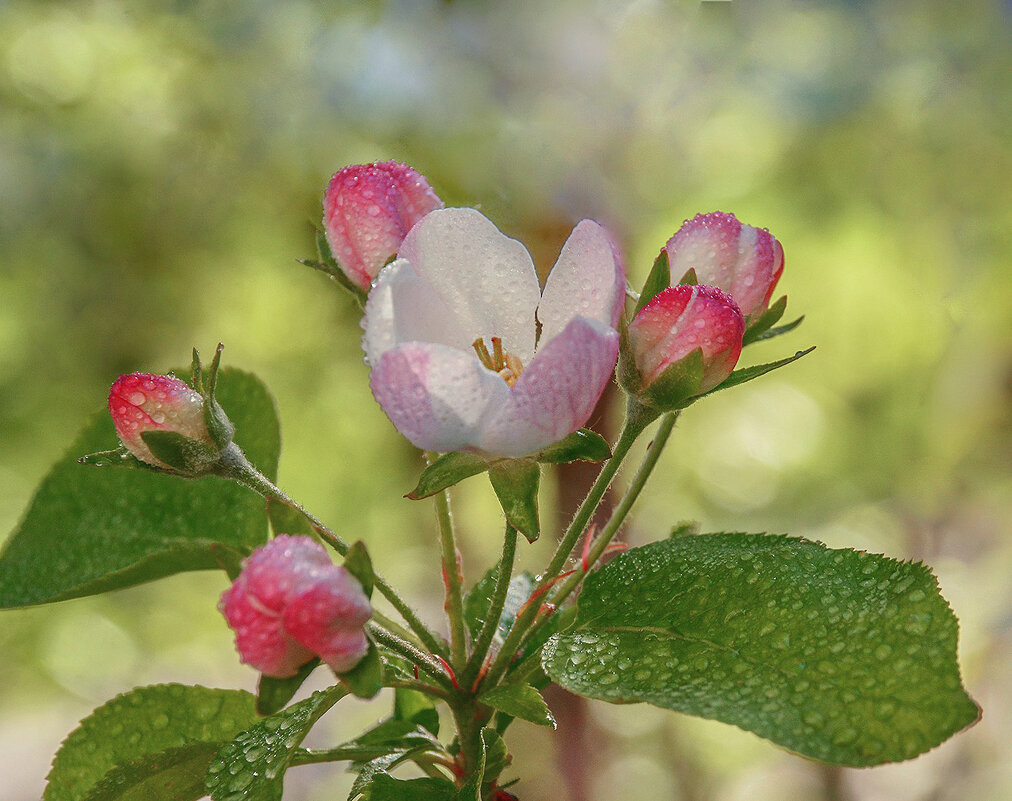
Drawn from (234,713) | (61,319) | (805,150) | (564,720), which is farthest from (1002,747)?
(61,319)

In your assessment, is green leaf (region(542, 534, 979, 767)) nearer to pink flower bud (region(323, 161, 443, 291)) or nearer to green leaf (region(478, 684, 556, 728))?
green leaf (region(478, 684, 556, 728))

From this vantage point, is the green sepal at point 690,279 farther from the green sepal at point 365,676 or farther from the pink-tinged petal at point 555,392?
the green sepal at point 365,676

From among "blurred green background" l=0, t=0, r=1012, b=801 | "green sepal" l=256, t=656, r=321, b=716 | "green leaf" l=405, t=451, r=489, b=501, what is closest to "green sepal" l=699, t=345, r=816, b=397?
"green leaf" l=405, t=451, r=489, b=501

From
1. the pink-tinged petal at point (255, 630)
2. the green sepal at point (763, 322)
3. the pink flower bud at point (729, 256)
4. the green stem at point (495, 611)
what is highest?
the pink flower bud at point (729, 256)

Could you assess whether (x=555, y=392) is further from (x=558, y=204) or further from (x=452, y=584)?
(x=558, y=204)

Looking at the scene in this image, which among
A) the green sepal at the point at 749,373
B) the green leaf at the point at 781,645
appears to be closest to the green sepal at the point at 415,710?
the green leaf at the point at 781,645

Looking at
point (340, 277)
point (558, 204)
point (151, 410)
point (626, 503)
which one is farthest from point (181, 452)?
point (558, 204)
